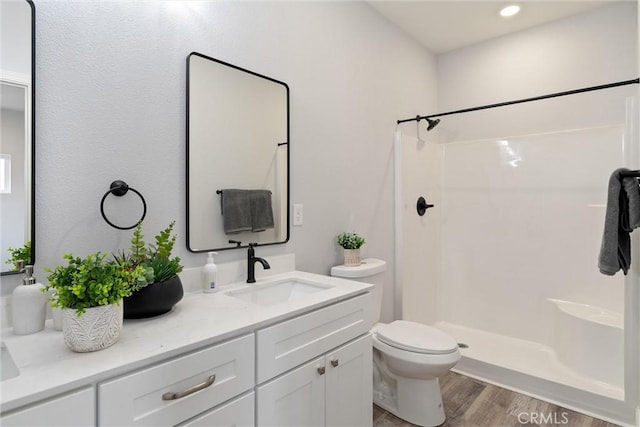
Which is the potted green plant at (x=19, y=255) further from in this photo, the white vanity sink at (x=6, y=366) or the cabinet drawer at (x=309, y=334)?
the cabinet drawer at (x=309, y=334)

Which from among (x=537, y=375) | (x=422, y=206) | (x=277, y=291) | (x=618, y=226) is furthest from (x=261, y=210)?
(x=537, y=375)

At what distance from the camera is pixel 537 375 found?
2.16m

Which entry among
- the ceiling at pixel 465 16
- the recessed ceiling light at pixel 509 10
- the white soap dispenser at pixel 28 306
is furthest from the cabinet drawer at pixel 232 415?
the recessed ceiling light at pixel 509 10

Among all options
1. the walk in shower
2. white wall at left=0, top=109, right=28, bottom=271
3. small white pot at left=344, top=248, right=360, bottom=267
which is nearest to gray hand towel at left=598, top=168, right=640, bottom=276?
the walk in shower

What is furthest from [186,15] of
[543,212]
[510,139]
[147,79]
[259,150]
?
[543,212]

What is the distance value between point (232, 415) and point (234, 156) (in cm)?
106

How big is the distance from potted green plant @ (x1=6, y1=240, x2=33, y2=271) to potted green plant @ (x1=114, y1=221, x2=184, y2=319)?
0.77 ft

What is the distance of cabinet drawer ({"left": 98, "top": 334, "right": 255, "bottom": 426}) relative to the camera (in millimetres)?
753

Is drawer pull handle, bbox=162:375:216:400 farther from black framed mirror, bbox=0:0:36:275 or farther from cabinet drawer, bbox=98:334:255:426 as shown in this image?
black framed mirror, bbox=0:0:36:275

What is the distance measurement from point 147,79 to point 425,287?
2.56 meters

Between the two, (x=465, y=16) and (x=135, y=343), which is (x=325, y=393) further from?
Answer: (x=465, y=16)

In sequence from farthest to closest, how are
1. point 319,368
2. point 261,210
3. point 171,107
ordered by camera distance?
point 261,210
point 171,107
point 319,368

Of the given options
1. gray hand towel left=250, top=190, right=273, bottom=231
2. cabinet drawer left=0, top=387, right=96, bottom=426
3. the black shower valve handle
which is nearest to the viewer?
cabinet drawer left=0, top=387, right=96, bottom=426

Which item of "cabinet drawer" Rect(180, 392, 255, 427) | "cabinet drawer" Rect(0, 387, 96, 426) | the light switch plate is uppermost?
the light switch plate
